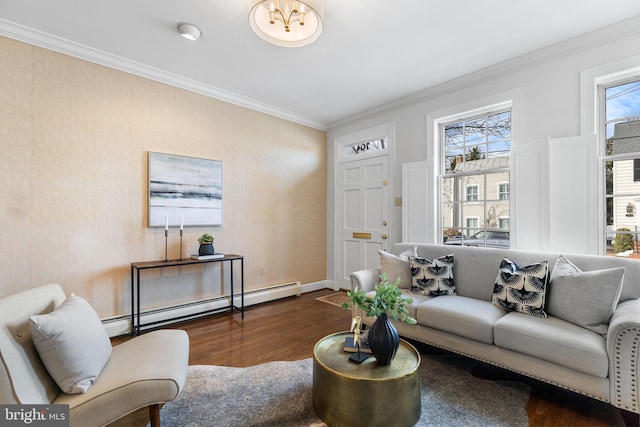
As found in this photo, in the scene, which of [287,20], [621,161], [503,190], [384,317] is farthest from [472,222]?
[287,20]

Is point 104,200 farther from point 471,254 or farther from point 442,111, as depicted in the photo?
point 442,111

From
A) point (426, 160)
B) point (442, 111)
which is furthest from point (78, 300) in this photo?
point (442, 111)

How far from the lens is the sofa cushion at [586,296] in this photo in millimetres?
1870

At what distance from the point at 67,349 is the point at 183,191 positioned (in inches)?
91.2

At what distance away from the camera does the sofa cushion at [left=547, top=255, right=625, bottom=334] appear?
6.14 feet

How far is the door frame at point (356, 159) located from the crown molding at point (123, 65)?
103 cm

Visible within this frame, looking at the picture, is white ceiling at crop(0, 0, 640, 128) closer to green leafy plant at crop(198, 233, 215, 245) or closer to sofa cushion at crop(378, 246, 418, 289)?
green leafy plant at crop(198, 233, 215, 245)

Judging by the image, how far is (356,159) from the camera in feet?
Answer: 15.1

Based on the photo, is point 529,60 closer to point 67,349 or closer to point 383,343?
point 383,343

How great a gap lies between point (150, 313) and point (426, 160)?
366cm

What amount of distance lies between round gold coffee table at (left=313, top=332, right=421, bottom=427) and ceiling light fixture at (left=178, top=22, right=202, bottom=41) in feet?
8.97

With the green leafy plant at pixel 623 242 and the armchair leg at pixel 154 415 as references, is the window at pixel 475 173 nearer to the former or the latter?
the green leafy plant at pixel 623 242

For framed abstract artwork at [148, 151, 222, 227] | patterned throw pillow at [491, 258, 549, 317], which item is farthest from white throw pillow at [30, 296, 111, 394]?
patterned throw pillow at [491, 258, 549, 317]

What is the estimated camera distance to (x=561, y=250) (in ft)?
8.85
